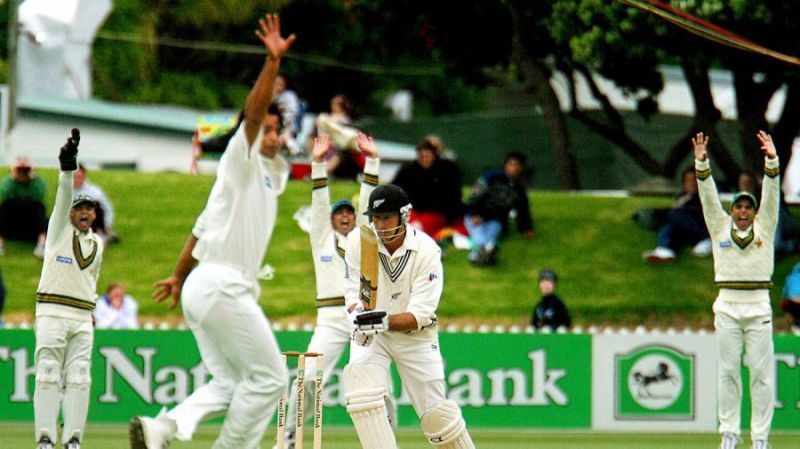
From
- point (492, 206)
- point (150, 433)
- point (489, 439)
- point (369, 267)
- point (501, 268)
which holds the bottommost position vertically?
point (489, 439)

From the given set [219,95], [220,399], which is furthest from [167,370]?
[219,95]

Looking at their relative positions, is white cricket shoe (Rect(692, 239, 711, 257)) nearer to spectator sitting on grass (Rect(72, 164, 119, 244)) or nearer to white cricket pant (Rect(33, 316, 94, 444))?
spectator sitting on grass (Rect(72, 164, 119, 244))

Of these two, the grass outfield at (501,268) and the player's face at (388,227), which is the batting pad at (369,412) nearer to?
the player's face at (388,227)

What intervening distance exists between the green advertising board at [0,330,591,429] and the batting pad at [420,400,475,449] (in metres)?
5.48

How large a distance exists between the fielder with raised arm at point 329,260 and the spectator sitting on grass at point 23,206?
692 cm

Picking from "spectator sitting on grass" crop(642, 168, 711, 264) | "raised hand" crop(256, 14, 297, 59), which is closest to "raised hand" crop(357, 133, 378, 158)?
"raised hand" crop(256, 14, 297, 59)

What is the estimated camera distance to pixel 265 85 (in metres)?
7.29

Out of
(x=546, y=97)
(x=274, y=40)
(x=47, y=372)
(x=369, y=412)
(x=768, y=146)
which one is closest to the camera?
(x=274, y=40)

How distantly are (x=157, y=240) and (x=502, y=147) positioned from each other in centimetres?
1090

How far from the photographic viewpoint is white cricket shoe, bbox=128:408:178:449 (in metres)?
7.57

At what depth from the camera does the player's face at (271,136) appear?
785cm

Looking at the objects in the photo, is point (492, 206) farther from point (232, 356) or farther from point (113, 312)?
point (232, 356)

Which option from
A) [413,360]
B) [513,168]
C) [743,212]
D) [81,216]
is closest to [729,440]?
[743,212]

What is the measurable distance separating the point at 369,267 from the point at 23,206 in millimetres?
10001
